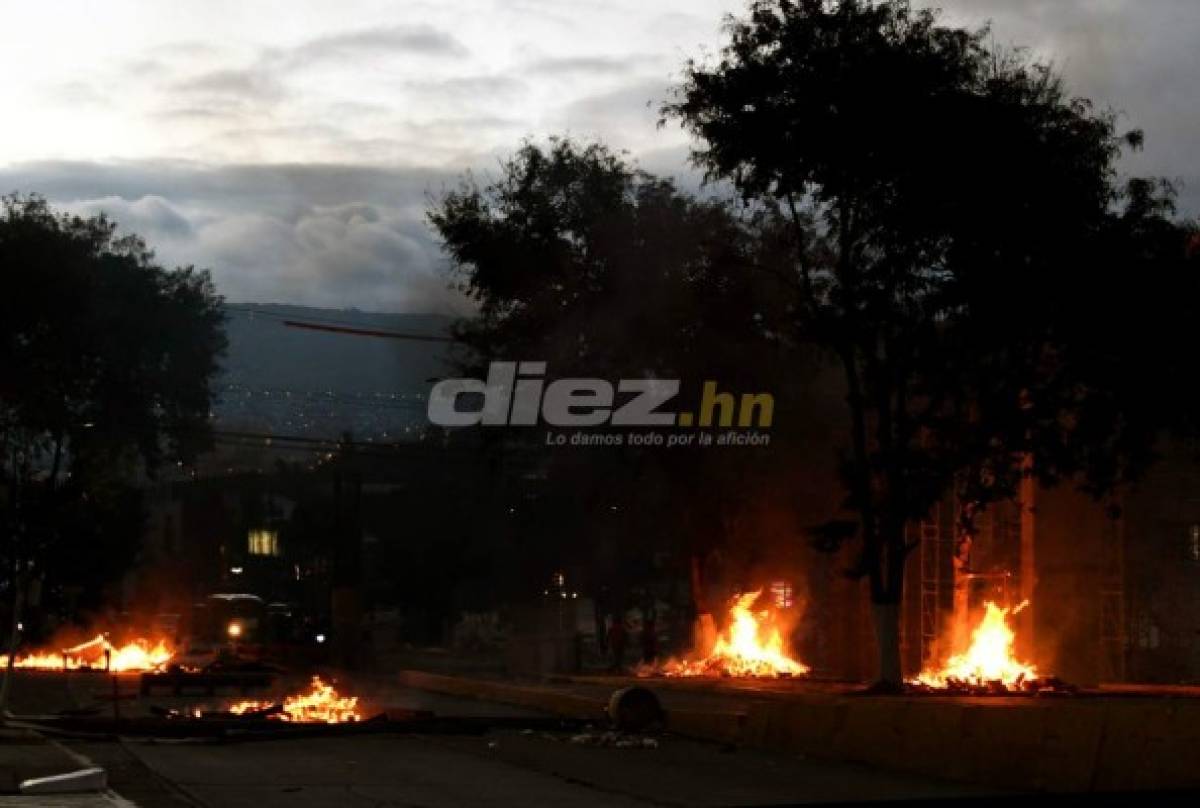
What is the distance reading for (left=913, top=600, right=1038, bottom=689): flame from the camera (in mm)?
33281

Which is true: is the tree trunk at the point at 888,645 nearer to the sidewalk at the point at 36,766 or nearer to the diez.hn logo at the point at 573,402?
the diez.hn logo at the point at 573,402

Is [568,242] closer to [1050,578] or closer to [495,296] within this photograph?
[495,296]

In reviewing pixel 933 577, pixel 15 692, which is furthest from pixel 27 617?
pixel 933 577

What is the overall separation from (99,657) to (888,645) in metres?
38.4

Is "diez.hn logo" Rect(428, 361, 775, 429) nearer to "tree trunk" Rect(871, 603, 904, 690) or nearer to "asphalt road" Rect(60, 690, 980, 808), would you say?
"tree trunk" Rect(871, 603, 904, 690)

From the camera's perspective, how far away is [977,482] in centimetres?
3075

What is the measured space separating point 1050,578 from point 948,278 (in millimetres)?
10338

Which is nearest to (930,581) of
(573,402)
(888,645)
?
(573,402)

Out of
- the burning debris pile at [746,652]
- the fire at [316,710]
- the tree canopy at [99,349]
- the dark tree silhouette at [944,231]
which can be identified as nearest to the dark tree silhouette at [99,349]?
the tree canopy at [99,349]

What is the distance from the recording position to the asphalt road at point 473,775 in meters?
16.4

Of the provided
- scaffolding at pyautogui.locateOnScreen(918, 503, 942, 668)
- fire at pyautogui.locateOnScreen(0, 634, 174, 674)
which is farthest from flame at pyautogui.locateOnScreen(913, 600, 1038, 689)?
fire at pyautogui.locateOnScreen(0, 634, 174, 674)

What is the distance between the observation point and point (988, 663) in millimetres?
35438

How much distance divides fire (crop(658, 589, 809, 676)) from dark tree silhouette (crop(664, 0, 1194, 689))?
13.4m

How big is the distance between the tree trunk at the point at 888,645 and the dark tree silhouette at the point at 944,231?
0.17 ft
